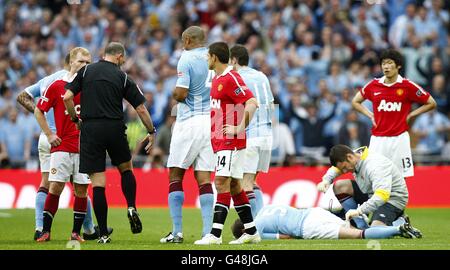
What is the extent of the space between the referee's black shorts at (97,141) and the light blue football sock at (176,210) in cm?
108

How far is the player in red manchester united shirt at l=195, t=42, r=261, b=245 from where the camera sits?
39.9ft

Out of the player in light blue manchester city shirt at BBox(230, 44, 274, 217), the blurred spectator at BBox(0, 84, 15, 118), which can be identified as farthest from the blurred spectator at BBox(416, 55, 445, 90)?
the blurred spectator at BBox(0, 84, 15, 118)

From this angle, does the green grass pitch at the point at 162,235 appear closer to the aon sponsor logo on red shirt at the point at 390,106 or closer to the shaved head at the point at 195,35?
the aon sponsor logo on red shirt at the point at 390,106

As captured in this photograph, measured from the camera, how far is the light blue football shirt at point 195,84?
13.0 metres

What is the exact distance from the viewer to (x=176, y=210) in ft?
42.3

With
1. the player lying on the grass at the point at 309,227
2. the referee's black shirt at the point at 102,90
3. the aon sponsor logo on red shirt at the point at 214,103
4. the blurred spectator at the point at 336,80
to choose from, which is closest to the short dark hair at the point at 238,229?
the player lying on the grass at the point at 309,227

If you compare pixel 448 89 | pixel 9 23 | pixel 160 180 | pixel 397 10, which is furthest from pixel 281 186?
pixel 9 23

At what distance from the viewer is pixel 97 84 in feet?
40.5

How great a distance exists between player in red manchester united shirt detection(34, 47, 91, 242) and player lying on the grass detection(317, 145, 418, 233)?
330 cm

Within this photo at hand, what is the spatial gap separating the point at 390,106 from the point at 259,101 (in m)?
2.02

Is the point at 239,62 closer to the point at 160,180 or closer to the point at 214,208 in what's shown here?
the point at 214,208
